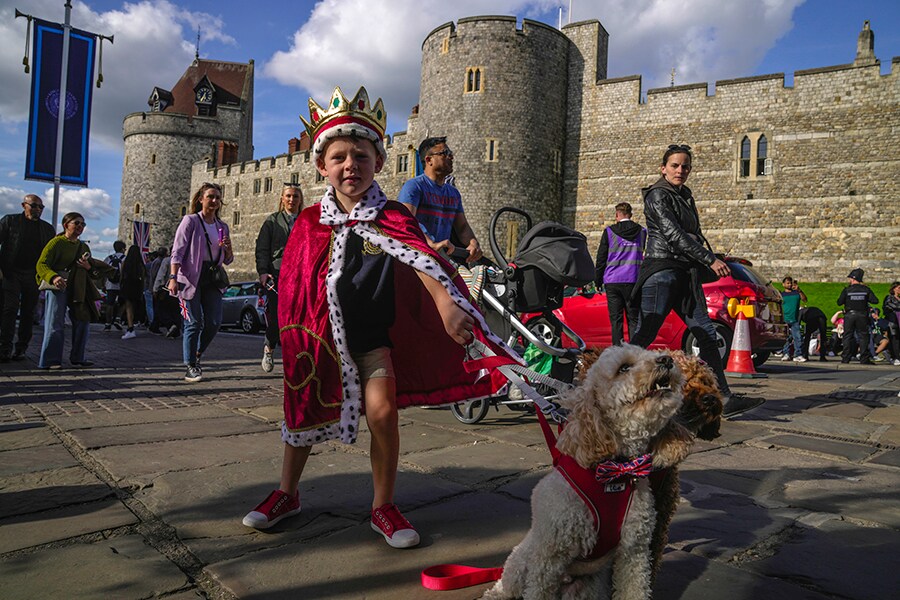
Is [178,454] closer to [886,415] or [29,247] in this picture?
A: [886,415]

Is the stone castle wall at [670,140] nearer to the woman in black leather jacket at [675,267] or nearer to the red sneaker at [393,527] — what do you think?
the woman in black leather jacket at [675,267]

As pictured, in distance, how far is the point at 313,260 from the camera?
7.37 feet

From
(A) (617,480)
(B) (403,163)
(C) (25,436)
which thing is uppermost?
(B) (403,163)

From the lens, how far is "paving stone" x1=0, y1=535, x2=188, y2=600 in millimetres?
1667

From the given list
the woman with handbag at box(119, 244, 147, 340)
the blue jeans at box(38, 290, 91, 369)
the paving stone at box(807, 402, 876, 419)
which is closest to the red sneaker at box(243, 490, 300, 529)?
the paving stone at box(807, 402, 876, 419)

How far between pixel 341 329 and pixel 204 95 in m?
60.2

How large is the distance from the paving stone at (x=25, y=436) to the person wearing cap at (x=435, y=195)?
255 cm

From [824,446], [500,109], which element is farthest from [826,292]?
[824,446]

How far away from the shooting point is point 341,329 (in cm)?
216

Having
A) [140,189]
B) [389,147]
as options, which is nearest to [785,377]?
[389,147]

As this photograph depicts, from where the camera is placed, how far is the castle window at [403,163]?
119 feet

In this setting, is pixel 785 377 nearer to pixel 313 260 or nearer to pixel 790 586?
pixel 790 586

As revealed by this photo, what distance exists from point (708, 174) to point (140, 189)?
46.4 m

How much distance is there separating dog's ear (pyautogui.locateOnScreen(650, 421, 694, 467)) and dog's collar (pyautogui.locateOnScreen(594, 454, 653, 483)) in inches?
0.8
